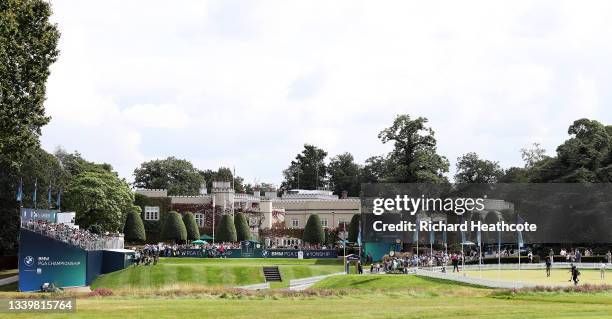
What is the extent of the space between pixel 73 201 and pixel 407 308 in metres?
75.2

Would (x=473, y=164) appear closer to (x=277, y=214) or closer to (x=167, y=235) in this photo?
(x=277, y=214)

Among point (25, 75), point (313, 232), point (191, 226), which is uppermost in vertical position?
point (25, 75)

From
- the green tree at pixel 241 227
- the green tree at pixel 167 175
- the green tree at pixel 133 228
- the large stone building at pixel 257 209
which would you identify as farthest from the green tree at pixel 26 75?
the green tree at pixel 167 175

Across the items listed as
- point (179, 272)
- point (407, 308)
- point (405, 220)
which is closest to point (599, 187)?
point (405, 220)

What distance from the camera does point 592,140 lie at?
9838 cm

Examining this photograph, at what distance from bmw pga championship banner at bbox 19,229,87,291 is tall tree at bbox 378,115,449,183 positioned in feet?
144

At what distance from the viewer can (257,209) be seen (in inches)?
5025

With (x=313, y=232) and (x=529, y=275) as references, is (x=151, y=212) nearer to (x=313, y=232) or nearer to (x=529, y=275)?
(x=313, y=232)

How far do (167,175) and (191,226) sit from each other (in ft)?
222

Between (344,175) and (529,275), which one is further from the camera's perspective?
(344,175)

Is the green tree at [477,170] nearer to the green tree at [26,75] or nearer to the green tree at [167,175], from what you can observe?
the green tree at [167,175]

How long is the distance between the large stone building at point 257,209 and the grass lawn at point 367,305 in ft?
236

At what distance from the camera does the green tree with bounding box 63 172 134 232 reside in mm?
104438

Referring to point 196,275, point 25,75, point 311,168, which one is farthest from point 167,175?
point 25,75
